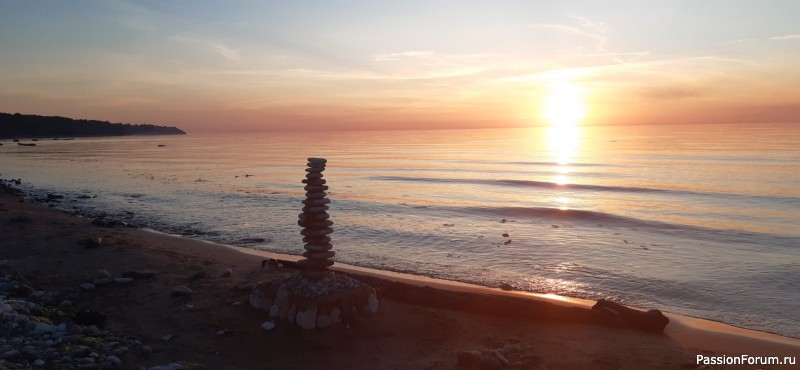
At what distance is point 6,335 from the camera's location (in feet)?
24.2

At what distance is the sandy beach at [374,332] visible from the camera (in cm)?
767

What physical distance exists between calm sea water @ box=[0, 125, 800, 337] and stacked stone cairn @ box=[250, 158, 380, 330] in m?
4.79

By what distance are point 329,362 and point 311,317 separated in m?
1.09

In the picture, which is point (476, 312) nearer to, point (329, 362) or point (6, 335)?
point (329, 362)

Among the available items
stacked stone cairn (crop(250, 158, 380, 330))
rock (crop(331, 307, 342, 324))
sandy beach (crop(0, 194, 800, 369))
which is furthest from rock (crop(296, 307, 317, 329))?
rock (crop(331, 307, 342, 324))

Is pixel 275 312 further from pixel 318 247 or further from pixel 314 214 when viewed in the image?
pixel 314 214

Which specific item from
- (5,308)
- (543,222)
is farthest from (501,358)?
(543,222)

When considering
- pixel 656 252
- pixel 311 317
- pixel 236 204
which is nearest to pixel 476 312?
pixel 311 317

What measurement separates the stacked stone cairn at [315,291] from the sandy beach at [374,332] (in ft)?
0.64

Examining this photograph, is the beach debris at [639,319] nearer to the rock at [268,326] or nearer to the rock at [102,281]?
the rock at [268,326]

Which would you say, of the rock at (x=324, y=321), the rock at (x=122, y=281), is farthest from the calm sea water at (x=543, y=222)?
the rock at (x=122, y=281)

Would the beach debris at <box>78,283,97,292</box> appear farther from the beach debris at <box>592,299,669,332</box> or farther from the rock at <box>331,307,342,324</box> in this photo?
the beach debris at <box>592,299,669,332</box>

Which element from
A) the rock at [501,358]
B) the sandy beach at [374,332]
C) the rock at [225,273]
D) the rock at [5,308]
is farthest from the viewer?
the rock at [225,273]

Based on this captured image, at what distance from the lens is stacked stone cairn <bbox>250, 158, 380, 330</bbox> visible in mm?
8672
